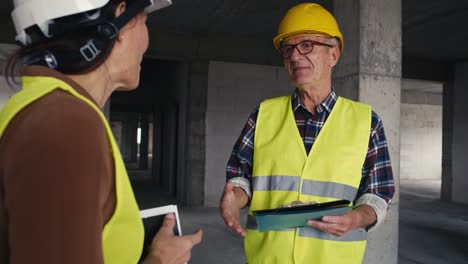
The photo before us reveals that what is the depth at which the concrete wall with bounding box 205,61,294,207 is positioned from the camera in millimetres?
8492

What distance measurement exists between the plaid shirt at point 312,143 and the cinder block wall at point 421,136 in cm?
1489

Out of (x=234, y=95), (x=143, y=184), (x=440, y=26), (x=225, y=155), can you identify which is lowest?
(x=143, y=184)

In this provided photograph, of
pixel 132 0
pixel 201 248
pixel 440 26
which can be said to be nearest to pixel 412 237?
pixel 201 248

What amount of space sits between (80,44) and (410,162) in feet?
55.6

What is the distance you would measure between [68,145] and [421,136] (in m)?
17.4

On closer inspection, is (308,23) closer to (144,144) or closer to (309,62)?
(309,62)

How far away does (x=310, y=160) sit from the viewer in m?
1.79

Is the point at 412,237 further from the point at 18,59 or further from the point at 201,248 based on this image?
the point at 18,59

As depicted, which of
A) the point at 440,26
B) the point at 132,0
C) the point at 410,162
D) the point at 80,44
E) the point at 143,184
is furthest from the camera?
the point at 410,162

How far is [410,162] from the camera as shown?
1591cm

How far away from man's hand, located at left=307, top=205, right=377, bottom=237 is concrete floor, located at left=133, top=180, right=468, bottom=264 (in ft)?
10.8

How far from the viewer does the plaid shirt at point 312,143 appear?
181 cm

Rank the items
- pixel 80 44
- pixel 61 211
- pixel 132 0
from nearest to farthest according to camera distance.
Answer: pixel 61 211
pixel 80 44
pixel 132 0

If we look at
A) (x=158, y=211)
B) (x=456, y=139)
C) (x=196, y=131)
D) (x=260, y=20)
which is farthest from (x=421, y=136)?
(x=158, y=211)
